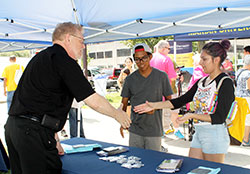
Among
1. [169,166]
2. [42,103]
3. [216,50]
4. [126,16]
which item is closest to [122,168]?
[169,166]

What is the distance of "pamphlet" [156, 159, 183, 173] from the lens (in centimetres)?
199

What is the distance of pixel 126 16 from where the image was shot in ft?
13.7

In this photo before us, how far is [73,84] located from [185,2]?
2074 millimetres

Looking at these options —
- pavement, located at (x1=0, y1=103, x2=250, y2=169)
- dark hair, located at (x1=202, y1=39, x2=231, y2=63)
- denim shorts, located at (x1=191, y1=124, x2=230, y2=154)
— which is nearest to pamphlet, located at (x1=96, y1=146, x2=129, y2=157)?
denim shorts, located at (x1=191, y1=124, x2=230, y2=154)

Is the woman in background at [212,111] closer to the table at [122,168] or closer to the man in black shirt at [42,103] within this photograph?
the table at [122,168]

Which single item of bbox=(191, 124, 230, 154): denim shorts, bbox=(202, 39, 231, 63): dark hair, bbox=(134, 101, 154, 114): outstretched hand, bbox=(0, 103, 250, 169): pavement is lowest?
bbox=(0, 103, 250, 169): pavement

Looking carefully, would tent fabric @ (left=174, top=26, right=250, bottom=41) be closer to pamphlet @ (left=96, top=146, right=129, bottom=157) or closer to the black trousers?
pamphlet @ (left=96, top=146, right=129, bottom=157)

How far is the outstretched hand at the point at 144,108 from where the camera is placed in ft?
9.45

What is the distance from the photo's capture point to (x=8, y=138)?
1.99m

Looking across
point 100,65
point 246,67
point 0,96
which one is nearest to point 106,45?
point 100,65

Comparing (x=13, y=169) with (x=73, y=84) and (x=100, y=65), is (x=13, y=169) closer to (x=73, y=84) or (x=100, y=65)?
(x=73, y=84)

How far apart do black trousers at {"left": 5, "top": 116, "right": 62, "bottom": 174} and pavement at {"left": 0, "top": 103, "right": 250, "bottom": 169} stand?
3.38m

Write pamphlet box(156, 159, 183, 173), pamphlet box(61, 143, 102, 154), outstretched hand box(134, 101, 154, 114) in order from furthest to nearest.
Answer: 1. outstretched hand box(134, 101, 154, 114)
2. pamphlet box(61, 143, 102, 154)
3. pamphlet box(156, 159, 183, 173)

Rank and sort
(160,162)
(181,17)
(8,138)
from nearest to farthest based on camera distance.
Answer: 1. (8,138)
2. (160,162)
3. (181,17)
